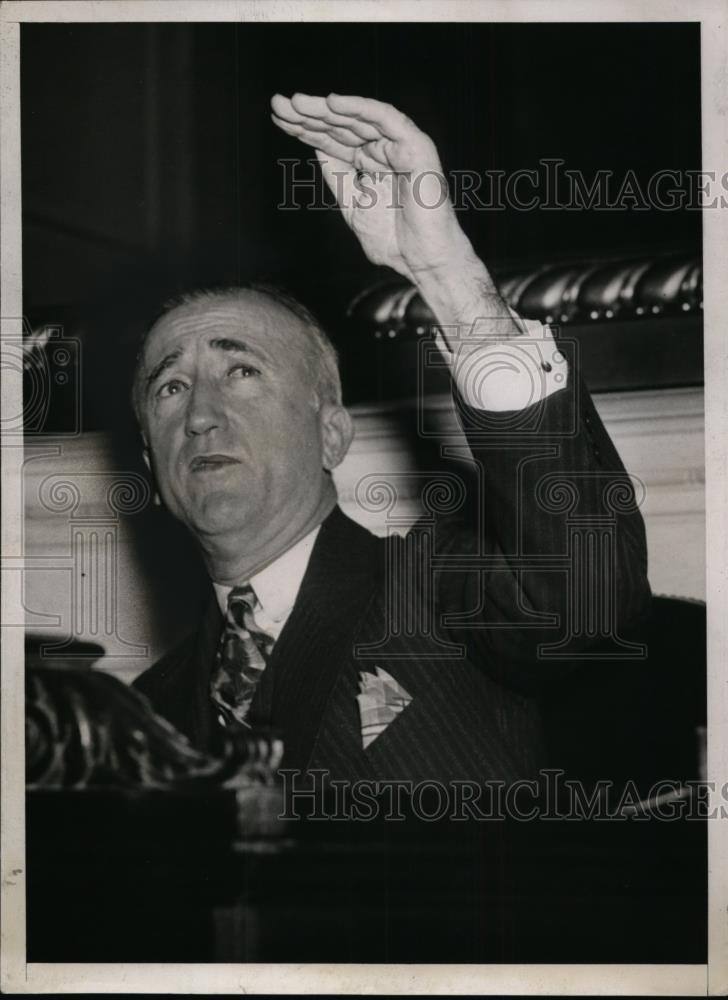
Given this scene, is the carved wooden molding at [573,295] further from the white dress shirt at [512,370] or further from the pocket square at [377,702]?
the pocket square at [377,702]

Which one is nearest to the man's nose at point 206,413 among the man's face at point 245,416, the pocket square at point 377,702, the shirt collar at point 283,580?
the man's face at point 245,416

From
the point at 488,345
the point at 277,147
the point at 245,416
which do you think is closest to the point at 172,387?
the point at 245,416

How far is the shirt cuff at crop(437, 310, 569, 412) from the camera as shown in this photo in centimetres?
238

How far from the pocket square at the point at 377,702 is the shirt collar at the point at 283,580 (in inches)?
9.8

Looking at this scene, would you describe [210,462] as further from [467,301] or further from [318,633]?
[467,301]

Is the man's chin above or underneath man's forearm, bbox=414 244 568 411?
underneath

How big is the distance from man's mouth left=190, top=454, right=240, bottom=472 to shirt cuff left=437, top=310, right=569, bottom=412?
0.56 metres

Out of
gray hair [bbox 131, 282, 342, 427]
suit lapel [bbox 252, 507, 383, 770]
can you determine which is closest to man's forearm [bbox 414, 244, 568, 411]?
gray hair [bbox 131, 282, 342, 427]

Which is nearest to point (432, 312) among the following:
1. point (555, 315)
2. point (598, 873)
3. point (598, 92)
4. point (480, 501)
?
point (555, 315)

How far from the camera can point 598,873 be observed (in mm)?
2414

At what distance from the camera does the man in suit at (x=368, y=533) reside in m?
2.39

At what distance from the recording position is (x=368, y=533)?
7.98ft

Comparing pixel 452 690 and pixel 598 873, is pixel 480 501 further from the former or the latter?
→ pixel 598 873

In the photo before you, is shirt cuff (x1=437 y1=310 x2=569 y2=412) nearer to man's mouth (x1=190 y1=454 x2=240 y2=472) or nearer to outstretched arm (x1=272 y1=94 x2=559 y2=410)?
outstretched arm (x1=272 y1=94 x2=559 y2=410)
